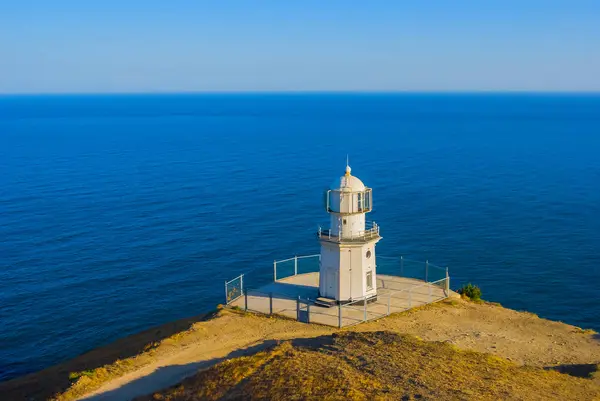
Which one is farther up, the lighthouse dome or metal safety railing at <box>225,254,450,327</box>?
the lighthouse dome

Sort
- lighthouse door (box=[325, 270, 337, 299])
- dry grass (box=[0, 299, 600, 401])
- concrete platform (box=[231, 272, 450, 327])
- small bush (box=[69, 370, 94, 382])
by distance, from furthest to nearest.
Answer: lighthouse door (box=[325, 270, 337, 299]), concrete platform (box=[231, 272, 450, 327]), small bush (box=[69, 370, 94, 382]), dry grass (box=[0, 299, 600, 401])

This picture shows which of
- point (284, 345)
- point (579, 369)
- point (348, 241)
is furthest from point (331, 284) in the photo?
point (579, 369)

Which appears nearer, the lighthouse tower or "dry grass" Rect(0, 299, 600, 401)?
"dry grass" Rect(0, 299, 600, 401)

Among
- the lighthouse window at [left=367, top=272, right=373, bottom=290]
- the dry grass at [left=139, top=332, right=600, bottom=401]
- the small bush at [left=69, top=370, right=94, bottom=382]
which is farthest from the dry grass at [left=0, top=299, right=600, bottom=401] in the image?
the lighthouse window at [left=367, top=272, right=373, bottom=290]

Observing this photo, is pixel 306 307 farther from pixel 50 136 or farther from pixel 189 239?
pixel 50 136

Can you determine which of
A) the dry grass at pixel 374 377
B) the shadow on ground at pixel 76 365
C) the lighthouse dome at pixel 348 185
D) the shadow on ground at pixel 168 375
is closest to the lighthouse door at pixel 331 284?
the lighthouse dome at pixel 348 185

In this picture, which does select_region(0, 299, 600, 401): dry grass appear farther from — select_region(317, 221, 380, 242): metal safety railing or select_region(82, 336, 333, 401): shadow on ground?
select_region(317, 221, 380, 242): metal safety railing

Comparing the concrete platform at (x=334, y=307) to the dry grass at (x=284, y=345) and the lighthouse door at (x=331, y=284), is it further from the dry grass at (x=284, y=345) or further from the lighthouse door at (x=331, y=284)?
the lighthouse door at (x=331, y=284)
